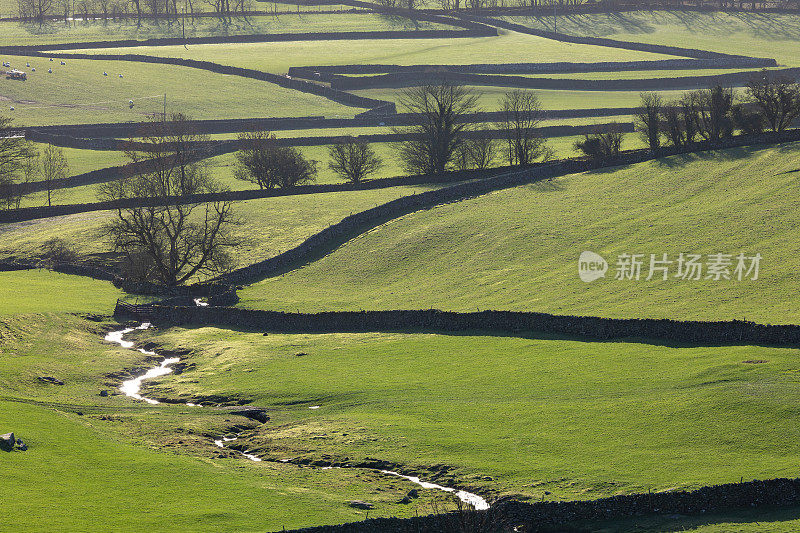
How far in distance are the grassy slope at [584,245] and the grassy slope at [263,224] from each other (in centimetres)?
581

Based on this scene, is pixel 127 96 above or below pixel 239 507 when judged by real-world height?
above

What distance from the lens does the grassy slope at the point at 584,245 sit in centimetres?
5516

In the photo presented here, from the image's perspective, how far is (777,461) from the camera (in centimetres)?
3359

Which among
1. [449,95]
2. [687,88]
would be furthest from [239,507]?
[687,88]

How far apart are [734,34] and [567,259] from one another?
466 ft

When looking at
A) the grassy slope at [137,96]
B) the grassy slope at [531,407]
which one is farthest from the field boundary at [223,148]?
the grassy slope at [531,407]

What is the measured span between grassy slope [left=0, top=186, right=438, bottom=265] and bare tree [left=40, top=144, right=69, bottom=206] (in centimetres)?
1061

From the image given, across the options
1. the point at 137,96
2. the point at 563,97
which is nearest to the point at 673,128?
the point at 563,97

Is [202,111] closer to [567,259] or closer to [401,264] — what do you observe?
[401,264]

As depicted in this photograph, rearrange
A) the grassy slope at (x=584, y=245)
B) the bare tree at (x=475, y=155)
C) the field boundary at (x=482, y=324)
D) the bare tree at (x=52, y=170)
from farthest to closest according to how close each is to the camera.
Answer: the bare tree at (x=52, y=170) → the bare tree at (x=475, y=155) → the grassy slope at (x=584, y=245) → the field boundary at (x=482, y=324)

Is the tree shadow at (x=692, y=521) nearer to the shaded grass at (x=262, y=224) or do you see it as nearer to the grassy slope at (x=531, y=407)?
the grassy slope at (x=531, y=407)

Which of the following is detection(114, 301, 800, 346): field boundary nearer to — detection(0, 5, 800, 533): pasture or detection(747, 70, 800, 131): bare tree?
detection(0, 5, 800, 533): pasture

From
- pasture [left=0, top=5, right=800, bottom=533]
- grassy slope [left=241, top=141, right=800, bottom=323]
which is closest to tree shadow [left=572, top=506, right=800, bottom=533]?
pasture [left=0, top=5, right=800, bottom=533]

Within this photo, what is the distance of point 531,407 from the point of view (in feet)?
138
